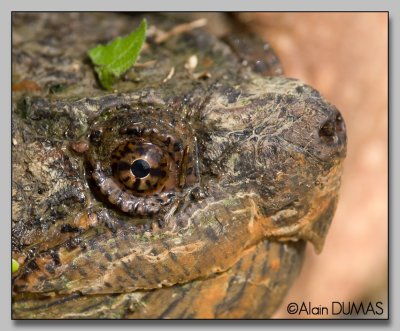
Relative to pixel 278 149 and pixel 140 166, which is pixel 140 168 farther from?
pixel 278 149

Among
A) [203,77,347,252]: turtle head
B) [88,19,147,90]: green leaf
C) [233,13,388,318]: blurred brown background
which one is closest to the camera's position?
[203,77,347,252]: turtle head

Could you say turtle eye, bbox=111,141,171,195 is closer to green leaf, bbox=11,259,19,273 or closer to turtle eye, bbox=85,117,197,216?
turtle eye, bbox=85,117,197,216

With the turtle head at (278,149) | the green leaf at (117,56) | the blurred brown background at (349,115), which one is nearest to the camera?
the turtle head at (278,149)

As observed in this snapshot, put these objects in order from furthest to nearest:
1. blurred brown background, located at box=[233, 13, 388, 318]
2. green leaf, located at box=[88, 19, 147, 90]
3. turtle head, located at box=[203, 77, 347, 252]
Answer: blurred brown background, located at box=[233, 13, 388, 318], green leaf, located at box=[88, 19, 147, 90], turtle head, located at box=[203, 77, 347, 252]

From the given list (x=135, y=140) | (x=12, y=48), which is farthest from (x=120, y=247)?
(x=12, y=48)

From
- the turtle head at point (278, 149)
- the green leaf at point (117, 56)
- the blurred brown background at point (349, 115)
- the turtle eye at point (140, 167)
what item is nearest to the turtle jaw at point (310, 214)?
the turtle head at point (278, 149)

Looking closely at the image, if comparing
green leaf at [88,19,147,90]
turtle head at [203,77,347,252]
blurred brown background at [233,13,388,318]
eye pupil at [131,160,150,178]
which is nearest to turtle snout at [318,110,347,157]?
turtle head at [203,77,347,252]

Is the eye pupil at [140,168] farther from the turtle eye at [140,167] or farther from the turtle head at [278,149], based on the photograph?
the turtle head at [278,149]
